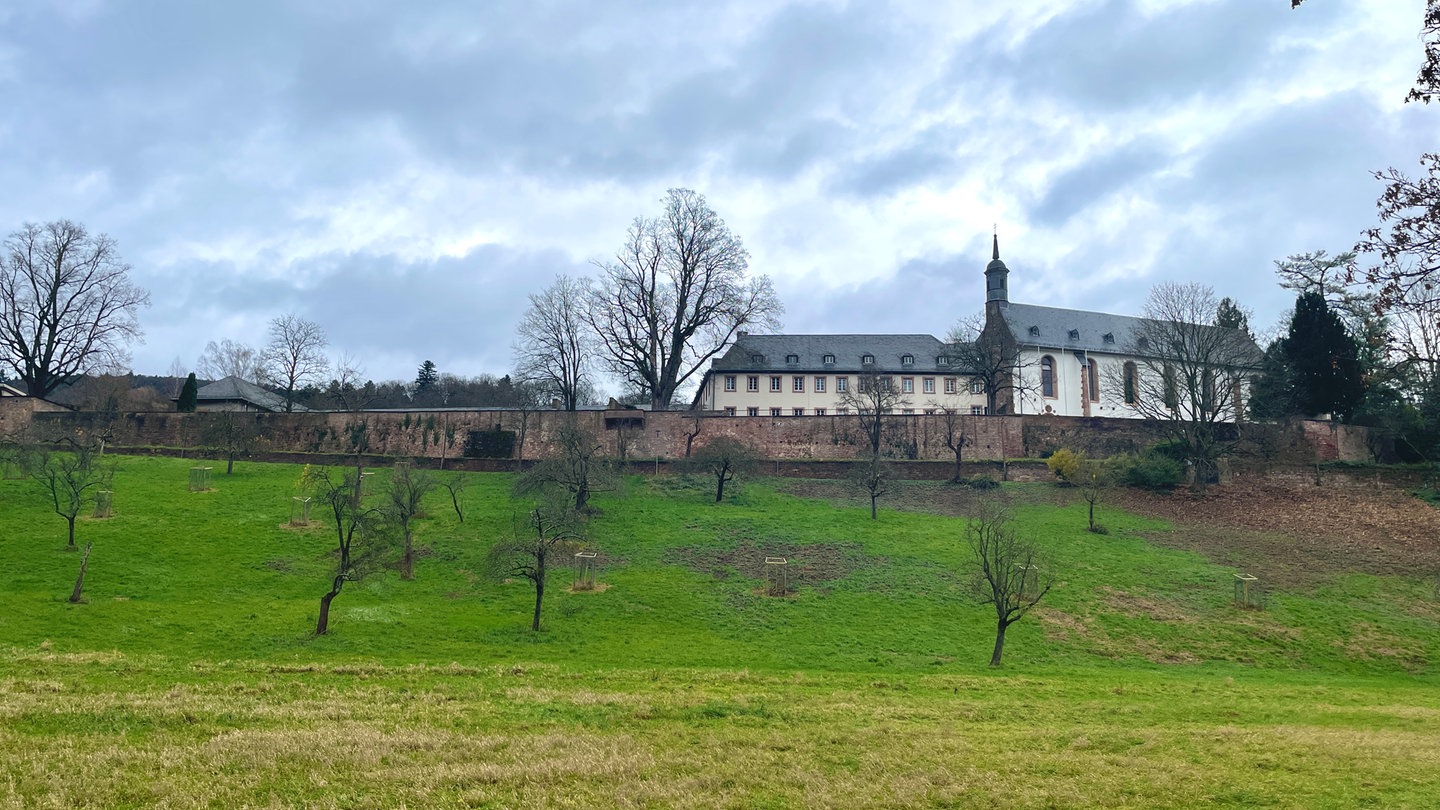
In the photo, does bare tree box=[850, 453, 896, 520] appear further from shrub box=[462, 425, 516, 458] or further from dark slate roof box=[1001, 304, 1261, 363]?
dark slate roof box=[1001, 304, 1261, 363]

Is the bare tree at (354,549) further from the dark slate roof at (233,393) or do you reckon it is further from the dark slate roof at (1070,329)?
the dark slate roof at (1070,329)

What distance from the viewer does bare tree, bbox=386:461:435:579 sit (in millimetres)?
24828

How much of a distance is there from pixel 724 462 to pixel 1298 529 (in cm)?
2026

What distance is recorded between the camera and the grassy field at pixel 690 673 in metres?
9.66

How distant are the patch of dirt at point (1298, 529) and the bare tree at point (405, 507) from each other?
23.6 m

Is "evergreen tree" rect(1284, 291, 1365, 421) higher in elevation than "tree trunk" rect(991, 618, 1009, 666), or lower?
higher

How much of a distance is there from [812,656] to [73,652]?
13573 millimetres

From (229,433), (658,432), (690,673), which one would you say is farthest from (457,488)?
(690,673)

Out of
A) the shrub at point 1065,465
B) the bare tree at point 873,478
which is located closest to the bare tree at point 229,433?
the bare tree at point 873,478

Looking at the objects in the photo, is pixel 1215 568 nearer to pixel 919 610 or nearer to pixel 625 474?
pixel 919 610

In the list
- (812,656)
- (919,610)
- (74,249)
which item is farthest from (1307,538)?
(74,249)

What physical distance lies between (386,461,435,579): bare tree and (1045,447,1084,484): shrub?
81.4 feet

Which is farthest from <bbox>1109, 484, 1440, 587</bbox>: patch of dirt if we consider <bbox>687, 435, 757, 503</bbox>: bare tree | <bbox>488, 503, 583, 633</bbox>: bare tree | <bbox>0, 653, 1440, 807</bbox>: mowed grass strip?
<bbox>488, 503, 583, 633</bbox>: bare tree

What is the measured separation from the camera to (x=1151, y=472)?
119 feet
